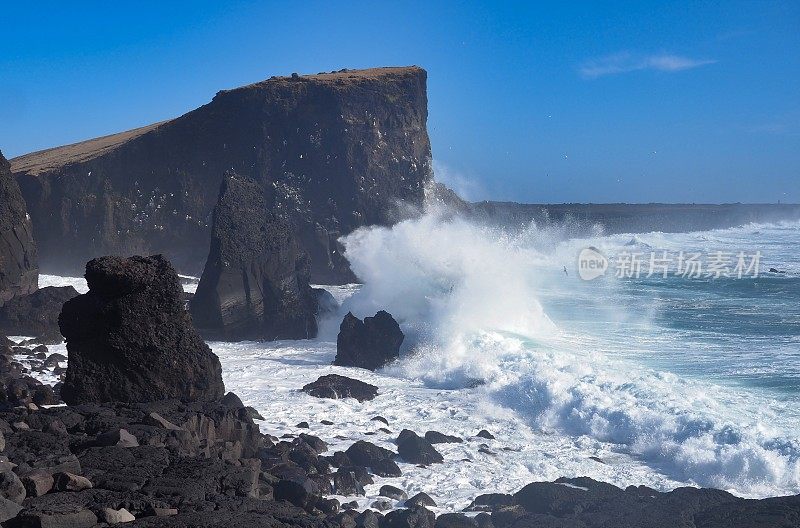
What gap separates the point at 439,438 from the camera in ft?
39.5

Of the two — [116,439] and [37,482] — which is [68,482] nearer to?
[37,482]

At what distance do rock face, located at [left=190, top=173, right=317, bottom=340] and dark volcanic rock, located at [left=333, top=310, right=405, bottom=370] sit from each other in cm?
388

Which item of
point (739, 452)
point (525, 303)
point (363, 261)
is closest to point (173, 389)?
point (739, 452)

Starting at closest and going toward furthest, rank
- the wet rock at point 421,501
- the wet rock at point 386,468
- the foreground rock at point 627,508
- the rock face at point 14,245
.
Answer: the foreground rock at point 627,508 → the wet rock at point 421,501 → the wet rock at point 386,468 → the rock face at point 14,245

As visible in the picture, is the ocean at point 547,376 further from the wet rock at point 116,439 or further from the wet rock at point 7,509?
the wet rock at point 7,509

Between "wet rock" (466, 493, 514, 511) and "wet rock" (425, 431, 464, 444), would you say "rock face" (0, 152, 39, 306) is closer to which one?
"wet rock" (425, 431, 464, 444)

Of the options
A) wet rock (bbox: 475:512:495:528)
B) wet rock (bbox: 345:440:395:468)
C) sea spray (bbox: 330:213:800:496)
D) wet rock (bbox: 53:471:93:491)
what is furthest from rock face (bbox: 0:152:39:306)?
wet rock (bbox: 53:471:93:491)

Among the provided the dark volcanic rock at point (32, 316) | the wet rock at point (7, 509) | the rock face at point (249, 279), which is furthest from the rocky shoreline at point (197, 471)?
the rock face at point (249, 279)

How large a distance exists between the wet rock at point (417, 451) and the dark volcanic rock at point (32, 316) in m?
10.7

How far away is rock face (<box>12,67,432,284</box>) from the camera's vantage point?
3469 cm

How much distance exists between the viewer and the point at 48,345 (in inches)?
706

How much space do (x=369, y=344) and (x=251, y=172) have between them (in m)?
20.4

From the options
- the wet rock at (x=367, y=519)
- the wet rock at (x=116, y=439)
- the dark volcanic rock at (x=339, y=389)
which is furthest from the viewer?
the dark volcanic rock at (x=339, y=389)

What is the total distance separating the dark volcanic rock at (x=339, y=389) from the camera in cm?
1444
